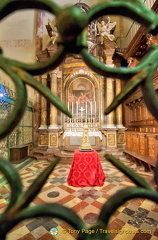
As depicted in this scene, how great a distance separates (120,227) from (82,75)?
20.5 feet

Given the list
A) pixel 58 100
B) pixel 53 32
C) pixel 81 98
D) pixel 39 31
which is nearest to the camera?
pixel 58 100

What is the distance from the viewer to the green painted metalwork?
29 centimetres

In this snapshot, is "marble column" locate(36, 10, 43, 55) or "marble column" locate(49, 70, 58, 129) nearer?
"marble column" locate(49, 70, 58, 129)

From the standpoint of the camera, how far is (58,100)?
1.08 ft

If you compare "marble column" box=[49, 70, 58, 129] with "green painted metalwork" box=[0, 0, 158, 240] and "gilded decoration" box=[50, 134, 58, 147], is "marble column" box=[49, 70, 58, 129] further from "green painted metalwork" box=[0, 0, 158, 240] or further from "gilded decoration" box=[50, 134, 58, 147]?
"green painted metalwork" box=[0, 0, 158, 240]

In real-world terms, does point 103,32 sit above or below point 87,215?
above

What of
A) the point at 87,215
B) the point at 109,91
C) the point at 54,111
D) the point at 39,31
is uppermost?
the point at 39,31

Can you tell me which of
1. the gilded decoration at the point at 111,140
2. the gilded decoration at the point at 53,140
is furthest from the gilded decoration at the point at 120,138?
Answer: the gilded decoration at the point at 53,140

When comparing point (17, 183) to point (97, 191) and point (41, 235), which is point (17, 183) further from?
point (97, 191)

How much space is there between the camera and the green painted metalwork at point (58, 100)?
290mm

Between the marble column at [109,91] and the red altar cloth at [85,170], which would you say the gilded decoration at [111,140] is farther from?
the red altar cloth at [85,170]

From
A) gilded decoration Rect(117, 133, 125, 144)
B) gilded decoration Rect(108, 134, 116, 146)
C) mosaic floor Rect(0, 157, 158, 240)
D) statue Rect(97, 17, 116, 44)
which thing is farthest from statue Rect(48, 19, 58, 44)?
mosaic floor Rect(0, 157, 158, 240)

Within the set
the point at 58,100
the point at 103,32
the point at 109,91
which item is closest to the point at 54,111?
the point at 109,91

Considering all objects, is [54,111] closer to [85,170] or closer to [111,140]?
[111,140]
